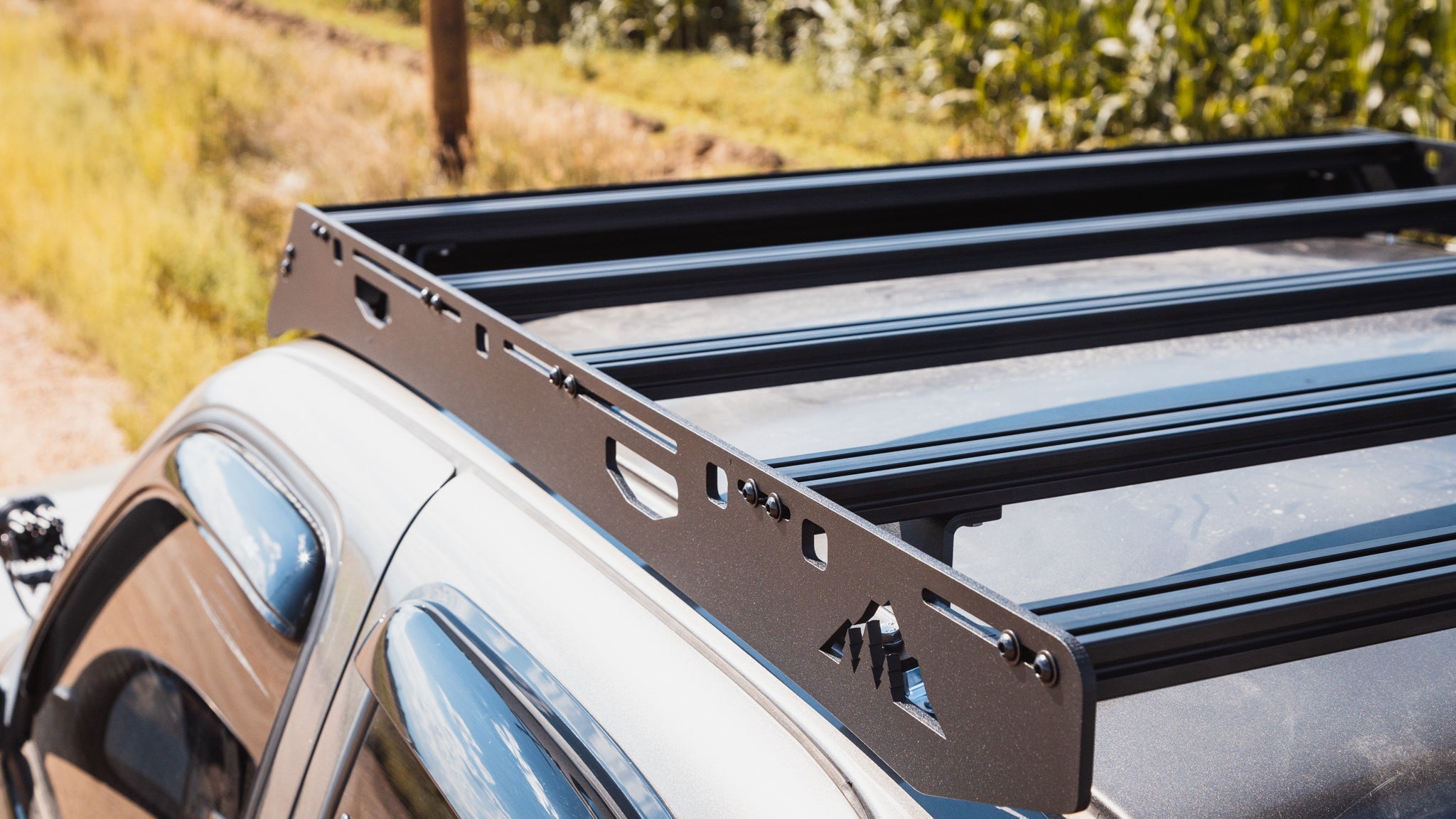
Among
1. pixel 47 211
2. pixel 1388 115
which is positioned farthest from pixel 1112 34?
pixel 47 211

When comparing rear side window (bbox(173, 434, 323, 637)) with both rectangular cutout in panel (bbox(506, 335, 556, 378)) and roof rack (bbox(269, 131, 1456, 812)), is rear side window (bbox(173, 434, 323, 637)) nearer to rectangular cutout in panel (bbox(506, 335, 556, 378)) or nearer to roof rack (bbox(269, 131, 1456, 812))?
roof rack (bbox(269, 131, 1456, 812))

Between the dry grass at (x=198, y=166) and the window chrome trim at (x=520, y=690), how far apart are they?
6.53 m

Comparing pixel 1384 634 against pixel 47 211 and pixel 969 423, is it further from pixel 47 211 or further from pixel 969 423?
pixel 47 211

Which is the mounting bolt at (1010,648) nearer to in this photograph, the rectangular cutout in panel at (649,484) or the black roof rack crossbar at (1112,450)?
the black roof rack crossbar at (1112,450)

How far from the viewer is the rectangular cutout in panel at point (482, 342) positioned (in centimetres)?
129

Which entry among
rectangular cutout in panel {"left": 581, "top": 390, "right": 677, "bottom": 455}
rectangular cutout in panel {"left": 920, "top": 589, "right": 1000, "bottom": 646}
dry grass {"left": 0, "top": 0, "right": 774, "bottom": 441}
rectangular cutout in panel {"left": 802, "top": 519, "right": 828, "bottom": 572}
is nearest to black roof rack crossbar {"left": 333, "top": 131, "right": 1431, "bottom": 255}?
rectangular cutout in panel {"left": 581, "top": 390, "right": 677, "bottom": 455}

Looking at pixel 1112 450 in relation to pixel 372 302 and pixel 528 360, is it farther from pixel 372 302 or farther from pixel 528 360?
pixel 372 302

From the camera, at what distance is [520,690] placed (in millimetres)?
1184

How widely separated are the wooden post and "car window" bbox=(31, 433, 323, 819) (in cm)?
754

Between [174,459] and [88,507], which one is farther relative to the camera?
[88,507]

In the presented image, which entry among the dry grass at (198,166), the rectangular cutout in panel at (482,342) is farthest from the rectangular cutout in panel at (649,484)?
the dry grass at (198,166)

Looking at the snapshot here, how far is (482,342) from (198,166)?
36.6 ft

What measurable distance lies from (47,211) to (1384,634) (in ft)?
37.4

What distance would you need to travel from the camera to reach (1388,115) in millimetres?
8641
